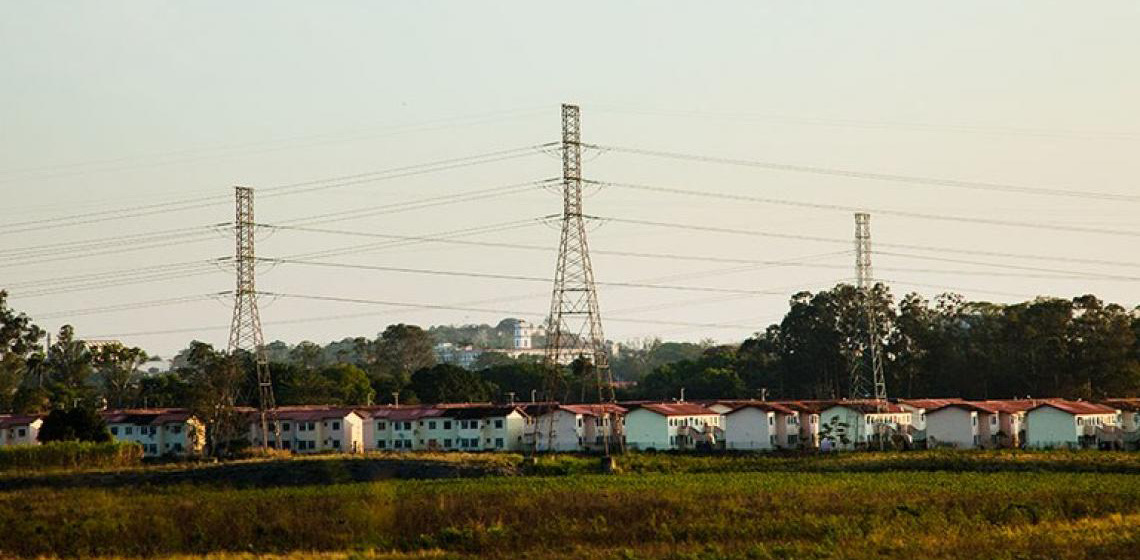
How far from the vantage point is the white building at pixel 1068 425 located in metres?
102

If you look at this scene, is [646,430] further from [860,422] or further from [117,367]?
[117,367]

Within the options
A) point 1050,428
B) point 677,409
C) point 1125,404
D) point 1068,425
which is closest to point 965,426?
point 1050,428

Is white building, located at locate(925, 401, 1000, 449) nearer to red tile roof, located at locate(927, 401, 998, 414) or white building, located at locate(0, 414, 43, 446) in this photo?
red tile roof, located at locate(927, 401, 998, 414)

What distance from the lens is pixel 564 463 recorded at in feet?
260

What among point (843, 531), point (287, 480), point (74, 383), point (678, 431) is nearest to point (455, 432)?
point (678, 431)

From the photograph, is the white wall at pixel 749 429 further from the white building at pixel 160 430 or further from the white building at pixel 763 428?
the white building at pixel 160 430

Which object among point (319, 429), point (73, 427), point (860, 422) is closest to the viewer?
point (73, 427)

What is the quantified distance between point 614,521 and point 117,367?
333 ft

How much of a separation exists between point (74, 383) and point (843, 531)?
107230mm

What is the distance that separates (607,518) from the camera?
168 feet

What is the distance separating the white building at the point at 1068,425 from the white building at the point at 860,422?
8.31 meters

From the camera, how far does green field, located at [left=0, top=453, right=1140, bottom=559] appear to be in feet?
143

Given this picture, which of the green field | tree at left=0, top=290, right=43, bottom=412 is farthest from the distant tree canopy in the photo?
the green field

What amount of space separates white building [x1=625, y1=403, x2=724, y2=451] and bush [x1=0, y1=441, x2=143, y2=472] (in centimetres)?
3269
